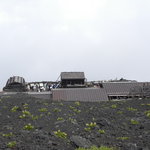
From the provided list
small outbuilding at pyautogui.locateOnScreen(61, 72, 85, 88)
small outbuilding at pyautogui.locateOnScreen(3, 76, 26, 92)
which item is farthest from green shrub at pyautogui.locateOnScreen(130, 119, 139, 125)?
small outbuilding at pyautogui.locateOnScreen(3, 76, 26, 92)

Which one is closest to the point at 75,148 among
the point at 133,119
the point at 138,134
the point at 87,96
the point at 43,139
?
the point at 43,139

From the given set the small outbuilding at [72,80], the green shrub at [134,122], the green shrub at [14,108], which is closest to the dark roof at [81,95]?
the small outbuilding at [72,80]

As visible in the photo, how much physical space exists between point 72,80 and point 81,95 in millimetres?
9302

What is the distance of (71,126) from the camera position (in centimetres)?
1247

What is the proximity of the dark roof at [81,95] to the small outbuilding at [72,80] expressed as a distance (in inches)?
256

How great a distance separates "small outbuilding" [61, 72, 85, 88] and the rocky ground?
1978 cm

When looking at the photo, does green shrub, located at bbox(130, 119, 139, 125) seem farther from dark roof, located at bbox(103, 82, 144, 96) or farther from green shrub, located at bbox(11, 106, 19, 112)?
dark roof, located at bbox(103, 82, 144, 96)

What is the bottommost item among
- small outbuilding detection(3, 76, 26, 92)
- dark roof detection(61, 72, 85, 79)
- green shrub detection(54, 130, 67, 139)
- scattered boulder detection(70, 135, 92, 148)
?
scattered boulder detection(70, 135, 92, 148)

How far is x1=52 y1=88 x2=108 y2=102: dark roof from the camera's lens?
27659 millimetres

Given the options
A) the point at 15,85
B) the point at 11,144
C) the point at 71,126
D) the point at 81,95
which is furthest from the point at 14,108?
the point at 15,85

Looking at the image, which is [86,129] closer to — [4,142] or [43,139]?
[43,139]

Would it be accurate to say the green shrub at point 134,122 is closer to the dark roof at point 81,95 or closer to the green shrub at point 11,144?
the green shrub at point 11,144

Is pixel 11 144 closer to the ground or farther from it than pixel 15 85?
closer to the ground

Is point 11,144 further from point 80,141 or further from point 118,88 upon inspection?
→ point 118,88
